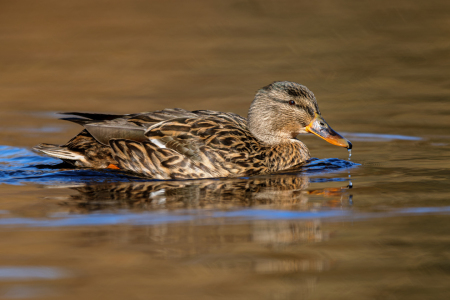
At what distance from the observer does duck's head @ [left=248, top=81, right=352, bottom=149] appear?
8.41 meters

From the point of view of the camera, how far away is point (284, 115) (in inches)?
337

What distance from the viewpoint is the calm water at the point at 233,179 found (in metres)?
4.56

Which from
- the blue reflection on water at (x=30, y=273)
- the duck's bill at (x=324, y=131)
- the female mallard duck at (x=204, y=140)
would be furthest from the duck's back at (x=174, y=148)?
the blue reflection on water at (x=30, y=273)

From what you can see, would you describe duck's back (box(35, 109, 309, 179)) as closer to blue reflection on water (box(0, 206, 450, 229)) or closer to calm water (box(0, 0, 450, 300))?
calm water (box(0, 0, 450, 300))

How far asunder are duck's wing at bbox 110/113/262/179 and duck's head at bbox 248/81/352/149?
49 centimetres

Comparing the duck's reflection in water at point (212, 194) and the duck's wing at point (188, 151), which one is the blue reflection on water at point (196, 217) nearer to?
the duck's reflection in water at point (212, 194)

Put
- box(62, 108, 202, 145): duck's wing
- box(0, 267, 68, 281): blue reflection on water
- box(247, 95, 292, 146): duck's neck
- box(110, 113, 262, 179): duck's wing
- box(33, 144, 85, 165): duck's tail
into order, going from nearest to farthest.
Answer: box(0, 267, 68, 281): blue reflection on water
box(110, 113, 262, 179): duck's wing
box(62, 108, 202, 145): duck's wing
box(33, 144, 85, 165): duck's tail
box(247, 95, 292, 146): duck's neck

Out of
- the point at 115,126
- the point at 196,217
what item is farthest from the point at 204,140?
the point at 196,217

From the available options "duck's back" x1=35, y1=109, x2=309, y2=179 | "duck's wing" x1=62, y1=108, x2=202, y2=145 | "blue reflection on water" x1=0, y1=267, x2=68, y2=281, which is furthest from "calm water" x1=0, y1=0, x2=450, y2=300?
"duck's wing" x1=62, y1=108, x2=202, y2=145

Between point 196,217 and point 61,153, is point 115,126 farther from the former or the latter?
point 196,217

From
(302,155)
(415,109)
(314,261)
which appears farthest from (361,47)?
(314,261)

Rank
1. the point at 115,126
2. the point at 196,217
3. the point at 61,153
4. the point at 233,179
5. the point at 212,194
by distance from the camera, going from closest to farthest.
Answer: the point at 196,217 → the point at 212,194 → the point at 233,179 → the point at 115,126 → the point at 61,153

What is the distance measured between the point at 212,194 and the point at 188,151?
46.3 inches

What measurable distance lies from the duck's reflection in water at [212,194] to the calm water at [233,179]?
2 cm
